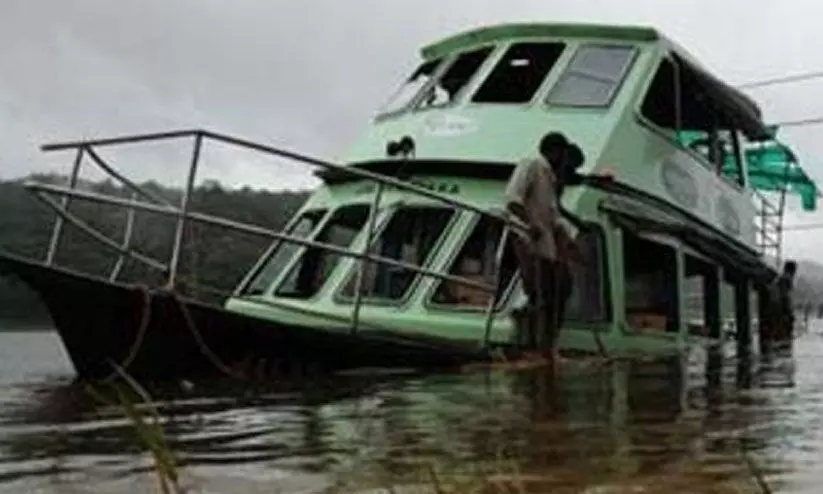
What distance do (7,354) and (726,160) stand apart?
9512 mm

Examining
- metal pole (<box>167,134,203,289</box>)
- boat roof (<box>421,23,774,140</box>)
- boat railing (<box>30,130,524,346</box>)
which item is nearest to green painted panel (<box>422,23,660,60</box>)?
boat roof (<box>421,23,774,140</box>)

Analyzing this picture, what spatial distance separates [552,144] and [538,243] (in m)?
0.74

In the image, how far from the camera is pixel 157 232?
411 inches

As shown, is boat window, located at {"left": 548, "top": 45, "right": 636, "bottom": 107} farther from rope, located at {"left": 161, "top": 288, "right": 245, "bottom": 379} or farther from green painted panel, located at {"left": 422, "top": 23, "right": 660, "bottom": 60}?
rope, located at {"left": 161, "top": 288, "right": 245, "bottom": 379}

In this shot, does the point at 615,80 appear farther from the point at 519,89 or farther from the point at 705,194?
the point at 705,194

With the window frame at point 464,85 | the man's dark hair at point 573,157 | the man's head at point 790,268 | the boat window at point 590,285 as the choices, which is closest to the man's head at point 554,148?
the man's dark hair at point 573,157

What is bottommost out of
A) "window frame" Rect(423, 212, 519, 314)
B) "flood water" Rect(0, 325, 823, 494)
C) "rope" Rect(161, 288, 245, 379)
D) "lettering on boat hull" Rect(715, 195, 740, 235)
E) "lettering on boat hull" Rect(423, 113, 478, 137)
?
"flood water" Rect(0, 325, 823, 494)

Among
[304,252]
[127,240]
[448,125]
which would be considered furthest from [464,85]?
[127,240]

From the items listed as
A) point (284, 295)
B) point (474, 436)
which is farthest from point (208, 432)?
point (284, 295)

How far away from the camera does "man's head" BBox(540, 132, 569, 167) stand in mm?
10359

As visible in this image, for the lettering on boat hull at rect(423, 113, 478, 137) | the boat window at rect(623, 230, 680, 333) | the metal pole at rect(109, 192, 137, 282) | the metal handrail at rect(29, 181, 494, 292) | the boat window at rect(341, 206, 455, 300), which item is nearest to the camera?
the metal handrail at rect(29, 181, 494, 292)

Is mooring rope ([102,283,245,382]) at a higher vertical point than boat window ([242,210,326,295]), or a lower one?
lower

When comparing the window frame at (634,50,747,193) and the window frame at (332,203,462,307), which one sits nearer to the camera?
the window frame at (332,203,462,307)

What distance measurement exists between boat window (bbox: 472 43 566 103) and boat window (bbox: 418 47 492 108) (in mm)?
252
